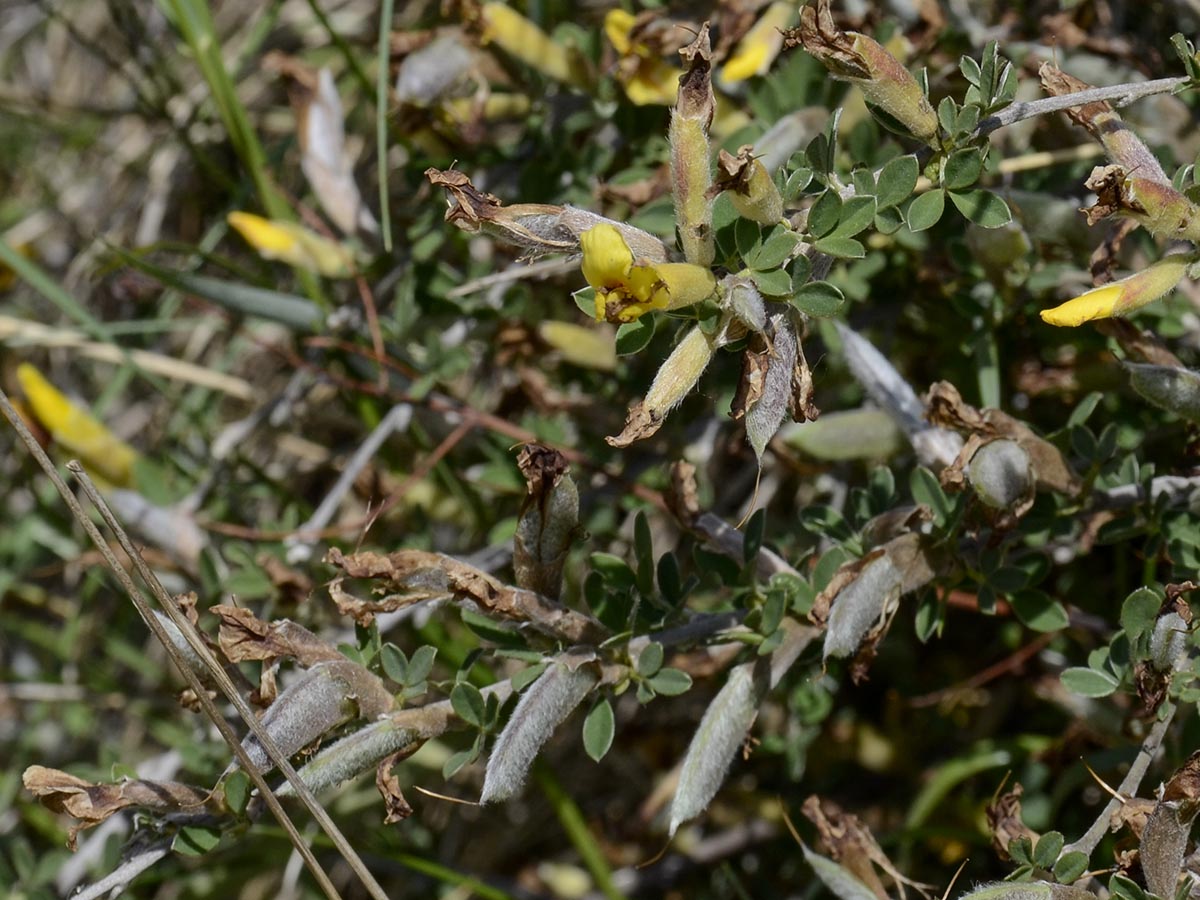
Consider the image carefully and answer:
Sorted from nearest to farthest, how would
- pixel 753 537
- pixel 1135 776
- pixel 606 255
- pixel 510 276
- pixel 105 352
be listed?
pixel 606 255 < pixel 1135 776 < pixel 753 537 < pixel 510 276 < pixel 105 352

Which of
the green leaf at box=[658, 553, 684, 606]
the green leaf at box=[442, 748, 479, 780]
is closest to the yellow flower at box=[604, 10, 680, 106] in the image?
the green leaf at box=[658, 553, 684, 606]

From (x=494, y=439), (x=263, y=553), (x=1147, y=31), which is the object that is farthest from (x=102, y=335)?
(x=1147, y=31)

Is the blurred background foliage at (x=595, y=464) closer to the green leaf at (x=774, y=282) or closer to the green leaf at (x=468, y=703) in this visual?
the green leaf at (x=468, y=703)

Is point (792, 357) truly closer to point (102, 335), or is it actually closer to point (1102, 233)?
point (1102, 233)

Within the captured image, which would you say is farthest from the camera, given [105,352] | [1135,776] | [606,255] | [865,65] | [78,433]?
[105,352]

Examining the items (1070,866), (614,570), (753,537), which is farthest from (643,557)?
(1070,866)

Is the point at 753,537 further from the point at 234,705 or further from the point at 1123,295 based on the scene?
the point at 234,705
